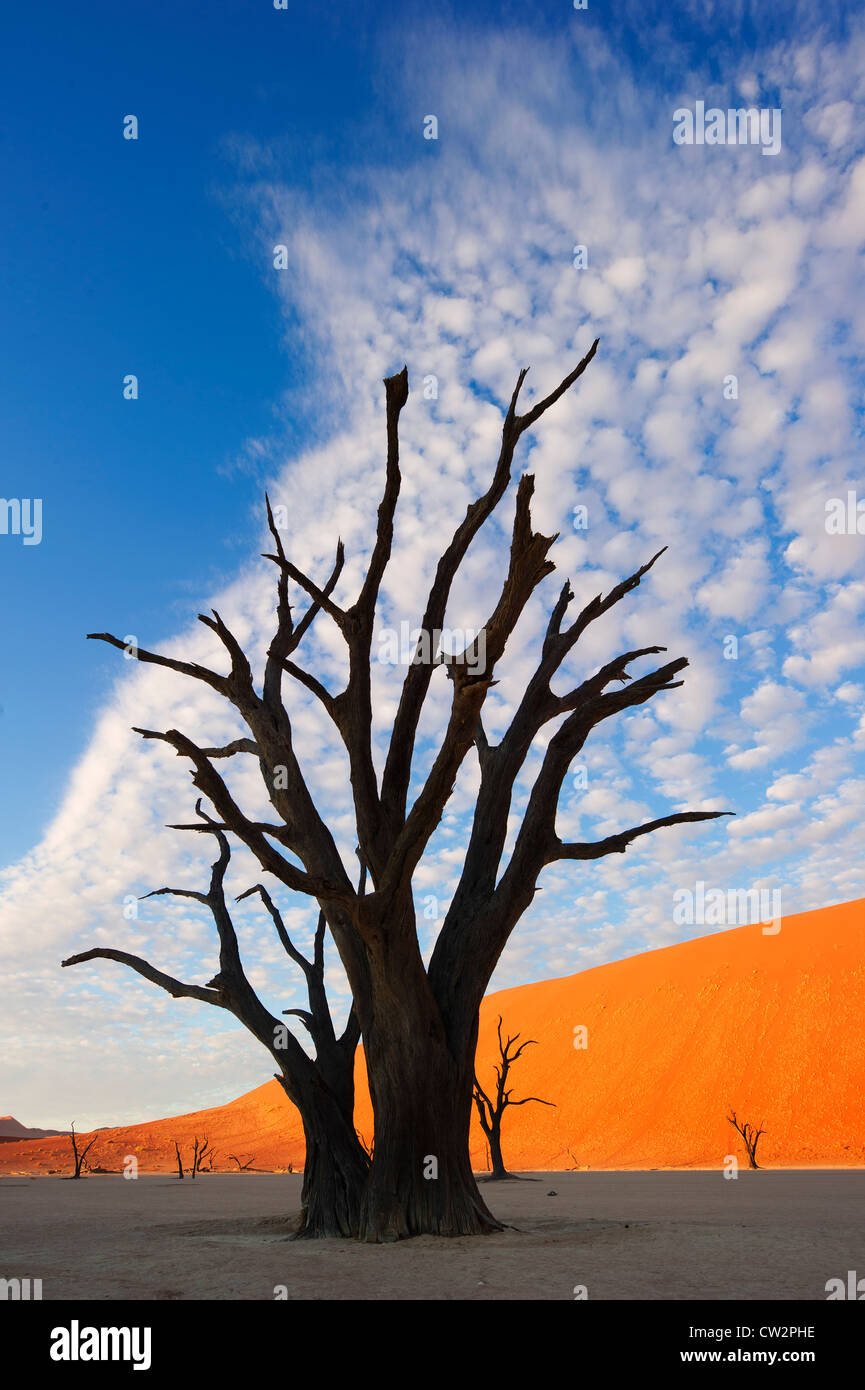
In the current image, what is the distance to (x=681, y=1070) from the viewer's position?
166 ft

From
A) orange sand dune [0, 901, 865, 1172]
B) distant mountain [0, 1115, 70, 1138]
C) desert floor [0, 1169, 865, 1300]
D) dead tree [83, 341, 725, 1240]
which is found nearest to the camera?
desert floor [0, 1169, 865, 1300]

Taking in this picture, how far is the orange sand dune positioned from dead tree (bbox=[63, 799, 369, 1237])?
111ft

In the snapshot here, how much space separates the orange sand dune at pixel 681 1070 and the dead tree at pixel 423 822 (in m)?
35.0

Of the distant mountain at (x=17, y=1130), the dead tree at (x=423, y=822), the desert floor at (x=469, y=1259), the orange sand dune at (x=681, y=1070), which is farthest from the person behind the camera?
the distant mountain at (x=17, y=1130)

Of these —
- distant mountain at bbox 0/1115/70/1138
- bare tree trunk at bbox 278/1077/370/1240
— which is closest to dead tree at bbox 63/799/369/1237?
bare tree trunk at bbox 278/1077/370/1240

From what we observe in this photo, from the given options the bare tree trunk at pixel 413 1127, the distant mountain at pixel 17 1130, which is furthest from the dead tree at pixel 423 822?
the distant mountain at pixel 17 1130

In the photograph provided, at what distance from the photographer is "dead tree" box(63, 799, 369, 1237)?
428 inches

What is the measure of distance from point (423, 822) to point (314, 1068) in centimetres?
423

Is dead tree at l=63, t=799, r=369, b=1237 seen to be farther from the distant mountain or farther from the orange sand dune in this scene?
the distant mountain

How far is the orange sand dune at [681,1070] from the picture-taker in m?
43.6

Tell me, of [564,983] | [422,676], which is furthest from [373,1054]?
[564,983]

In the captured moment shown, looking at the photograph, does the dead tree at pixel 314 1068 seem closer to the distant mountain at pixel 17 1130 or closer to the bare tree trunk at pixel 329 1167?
the bare tree trunk at pixel 329 1167

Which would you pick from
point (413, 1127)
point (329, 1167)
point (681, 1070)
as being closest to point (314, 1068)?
point (329, 1167)
